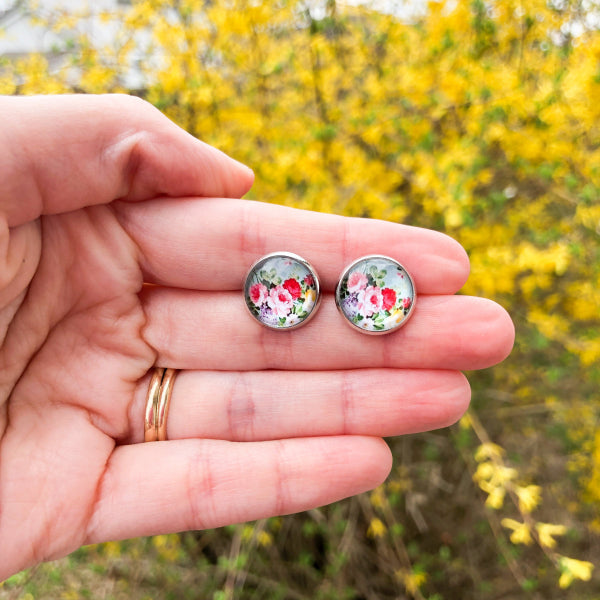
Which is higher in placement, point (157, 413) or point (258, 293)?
point (258, 293)

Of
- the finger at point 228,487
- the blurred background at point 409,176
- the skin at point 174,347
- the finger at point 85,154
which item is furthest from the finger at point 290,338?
the blurred background at point 409,176

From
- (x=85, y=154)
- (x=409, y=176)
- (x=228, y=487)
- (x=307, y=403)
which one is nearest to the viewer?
(x=85, y=154)

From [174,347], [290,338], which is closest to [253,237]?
[290,338]

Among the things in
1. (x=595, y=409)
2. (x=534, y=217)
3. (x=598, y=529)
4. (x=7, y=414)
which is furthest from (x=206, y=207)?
(x=598, y=529)

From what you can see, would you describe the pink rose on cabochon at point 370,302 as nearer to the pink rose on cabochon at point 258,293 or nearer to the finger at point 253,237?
the finger at point 253,237

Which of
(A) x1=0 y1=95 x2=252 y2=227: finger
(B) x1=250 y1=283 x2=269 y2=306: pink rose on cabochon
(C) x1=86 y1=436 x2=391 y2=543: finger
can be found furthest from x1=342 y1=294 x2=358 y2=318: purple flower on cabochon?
(A) x1=0 y1=95 x2=252 y2=227: finger

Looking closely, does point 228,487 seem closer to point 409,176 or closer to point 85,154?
point 85,154

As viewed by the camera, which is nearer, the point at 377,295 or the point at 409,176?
the point at 377,295
